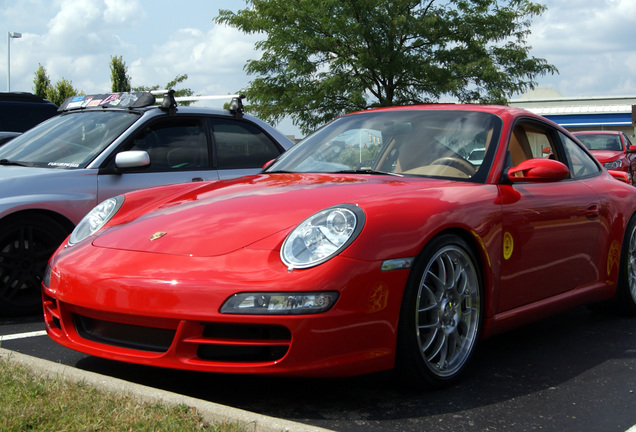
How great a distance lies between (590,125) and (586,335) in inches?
2198

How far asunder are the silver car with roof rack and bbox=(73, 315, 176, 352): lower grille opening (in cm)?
195

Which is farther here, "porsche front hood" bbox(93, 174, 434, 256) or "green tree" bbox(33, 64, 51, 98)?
"green tree" bbox(33, 64, 51, 98)

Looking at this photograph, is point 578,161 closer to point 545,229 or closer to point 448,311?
point 545,229

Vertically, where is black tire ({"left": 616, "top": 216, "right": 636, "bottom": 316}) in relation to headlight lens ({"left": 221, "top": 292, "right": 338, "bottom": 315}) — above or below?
below

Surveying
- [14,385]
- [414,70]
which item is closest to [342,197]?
[14,385]

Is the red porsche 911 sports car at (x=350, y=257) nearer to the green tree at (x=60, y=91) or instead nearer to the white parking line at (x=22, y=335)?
the white parking line at (x=22, y=335)

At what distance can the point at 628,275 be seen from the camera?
5.27 m

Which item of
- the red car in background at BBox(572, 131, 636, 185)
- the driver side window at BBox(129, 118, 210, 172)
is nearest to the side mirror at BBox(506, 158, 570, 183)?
the driver side window at BBox(129, 118, 210, 172)

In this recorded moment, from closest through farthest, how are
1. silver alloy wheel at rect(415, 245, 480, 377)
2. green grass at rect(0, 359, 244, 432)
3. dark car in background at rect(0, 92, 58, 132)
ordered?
green grass at rect(0, 359, 244, 432)
silver alloy wheel at rect(415, 245, 480, 377)
dark car in background at rect(0, 92, 58, 132)

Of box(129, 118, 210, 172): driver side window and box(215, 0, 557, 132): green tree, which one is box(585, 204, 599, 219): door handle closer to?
box(129, 118, 210, 172): driver side window

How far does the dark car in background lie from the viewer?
1191 centimetres

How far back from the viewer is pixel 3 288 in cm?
520

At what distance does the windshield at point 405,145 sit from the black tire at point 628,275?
1.46 metres

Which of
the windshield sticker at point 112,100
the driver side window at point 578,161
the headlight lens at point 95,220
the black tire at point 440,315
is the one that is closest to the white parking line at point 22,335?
the headlight lens at point 95,220
